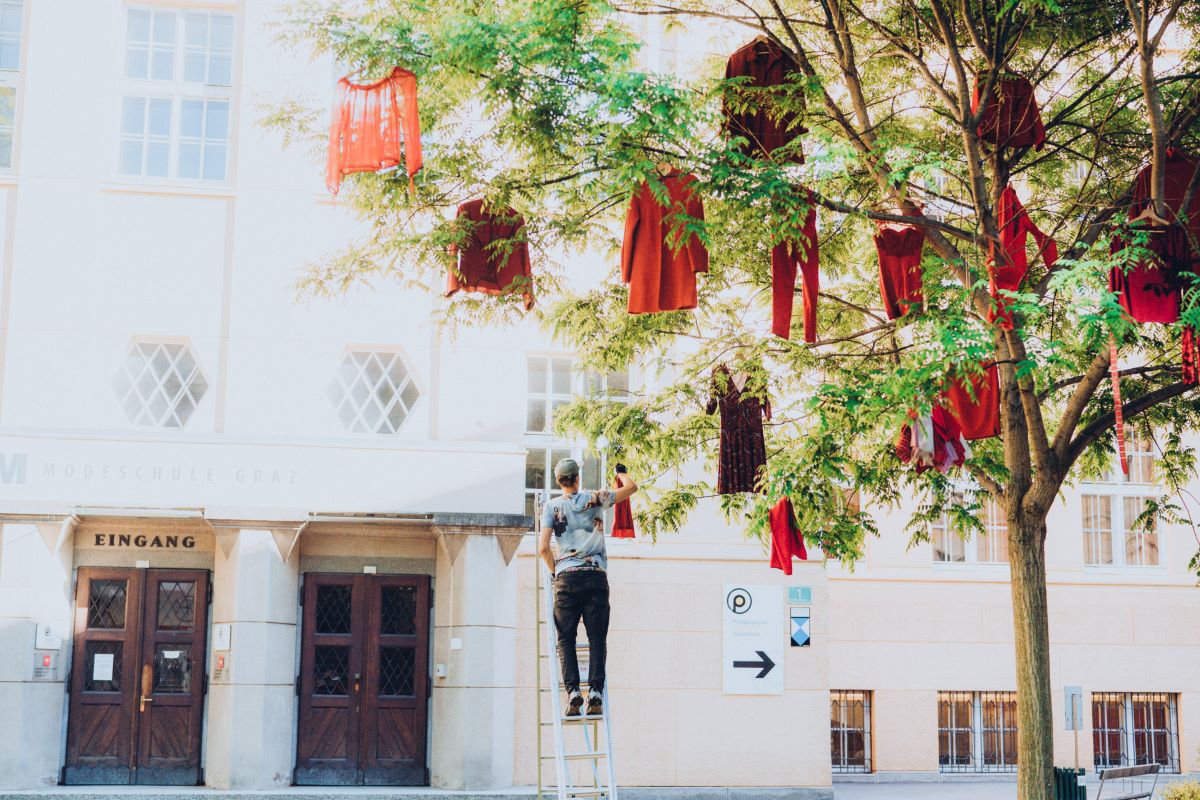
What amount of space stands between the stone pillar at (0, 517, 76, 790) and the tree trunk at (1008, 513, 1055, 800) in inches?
412

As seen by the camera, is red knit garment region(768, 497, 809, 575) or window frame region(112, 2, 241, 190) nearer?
red knit garment region(768, 497, 809, 575)

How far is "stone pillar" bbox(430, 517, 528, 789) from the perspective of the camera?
1625cm

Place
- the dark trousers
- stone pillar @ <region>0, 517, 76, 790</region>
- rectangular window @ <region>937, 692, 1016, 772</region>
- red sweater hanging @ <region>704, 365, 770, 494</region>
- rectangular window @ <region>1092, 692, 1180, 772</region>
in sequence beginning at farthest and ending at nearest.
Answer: rectangular window @ <region>1092, 692, 1180, 772</region> < rectangular window @ <region>937, 692, 1016, 772</region> < stone pillar @ <region>0, 517, 76, 790</region> < red sweater hanging @ <region>704, 365, 770, 494</region> < the dark trousers

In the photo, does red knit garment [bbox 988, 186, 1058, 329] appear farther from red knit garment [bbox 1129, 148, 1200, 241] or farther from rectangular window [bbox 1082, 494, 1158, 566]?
rectangular window [bbox 1082, 494, 1158, 566]

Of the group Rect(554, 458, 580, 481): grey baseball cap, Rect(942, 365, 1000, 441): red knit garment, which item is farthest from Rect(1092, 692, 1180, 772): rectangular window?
Rect(554, 458, 580, 481): grey baseball cap

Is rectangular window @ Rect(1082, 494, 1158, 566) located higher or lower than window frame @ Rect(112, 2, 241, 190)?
lower

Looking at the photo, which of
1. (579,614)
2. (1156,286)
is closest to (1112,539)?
(1156,286)

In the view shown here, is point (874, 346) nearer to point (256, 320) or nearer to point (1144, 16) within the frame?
point (1144, 16)

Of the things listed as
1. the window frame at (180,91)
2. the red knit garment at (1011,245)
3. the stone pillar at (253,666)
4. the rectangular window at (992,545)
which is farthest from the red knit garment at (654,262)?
the rectangular window at (992,545)

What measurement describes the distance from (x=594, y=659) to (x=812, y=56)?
6.00 m

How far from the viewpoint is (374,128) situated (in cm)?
Answer: 1105

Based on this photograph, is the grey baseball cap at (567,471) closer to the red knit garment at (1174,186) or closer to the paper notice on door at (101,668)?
the red knit garment at (1174,186)

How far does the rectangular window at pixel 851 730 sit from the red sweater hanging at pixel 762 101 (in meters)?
9.94

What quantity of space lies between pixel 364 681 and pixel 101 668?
3036 mm
